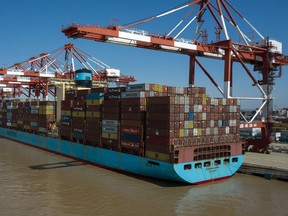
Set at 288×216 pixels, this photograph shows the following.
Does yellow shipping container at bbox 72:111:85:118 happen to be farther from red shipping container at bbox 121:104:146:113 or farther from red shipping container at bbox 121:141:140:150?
red shipping container at bbox 121:141:140:150

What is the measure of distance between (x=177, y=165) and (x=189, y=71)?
71.3 feet

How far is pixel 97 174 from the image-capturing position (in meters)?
27.8

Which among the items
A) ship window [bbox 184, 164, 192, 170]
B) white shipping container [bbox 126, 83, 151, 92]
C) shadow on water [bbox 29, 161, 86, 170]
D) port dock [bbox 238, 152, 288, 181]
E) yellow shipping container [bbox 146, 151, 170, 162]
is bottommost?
shadow on water [bbox 29, 161, 86, 170]

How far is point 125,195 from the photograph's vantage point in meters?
21.3

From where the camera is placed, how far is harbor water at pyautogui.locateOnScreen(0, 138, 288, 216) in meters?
18.3

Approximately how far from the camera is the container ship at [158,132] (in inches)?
952

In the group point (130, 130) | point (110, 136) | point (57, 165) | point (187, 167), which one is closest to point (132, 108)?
point (130, 130)

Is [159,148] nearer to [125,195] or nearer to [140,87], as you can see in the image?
[125,195]

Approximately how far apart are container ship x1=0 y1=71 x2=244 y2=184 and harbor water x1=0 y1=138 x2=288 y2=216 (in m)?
1.40

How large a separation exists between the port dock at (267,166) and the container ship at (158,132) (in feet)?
4.99

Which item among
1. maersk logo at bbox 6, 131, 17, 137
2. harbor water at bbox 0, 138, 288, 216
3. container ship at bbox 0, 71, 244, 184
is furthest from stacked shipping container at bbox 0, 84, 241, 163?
maersk logo at bbox 6, 131, 17, 137

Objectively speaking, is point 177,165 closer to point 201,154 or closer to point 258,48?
point 201,154

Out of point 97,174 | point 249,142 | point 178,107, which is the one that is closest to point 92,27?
point 178,107

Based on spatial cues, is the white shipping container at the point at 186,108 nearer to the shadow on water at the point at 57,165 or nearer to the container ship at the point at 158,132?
the container ship at the point at 158,132
